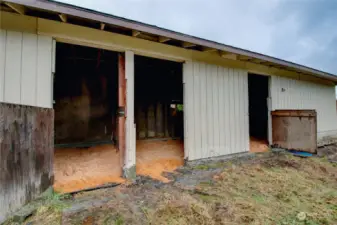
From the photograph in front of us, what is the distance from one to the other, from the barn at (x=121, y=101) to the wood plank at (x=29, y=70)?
1 cm

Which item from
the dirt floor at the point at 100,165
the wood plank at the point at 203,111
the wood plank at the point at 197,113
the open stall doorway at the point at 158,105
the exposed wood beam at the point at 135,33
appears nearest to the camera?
the dirt floor at the point at 100,165

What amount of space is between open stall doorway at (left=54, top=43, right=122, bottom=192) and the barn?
29 millimetres

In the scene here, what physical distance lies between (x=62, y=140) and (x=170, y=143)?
3289 mm

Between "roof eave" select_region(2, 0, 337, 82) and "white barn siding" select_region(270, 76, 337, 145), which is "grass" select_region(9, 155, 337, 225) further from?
"white barn siding" select_region(270, 76, 337, 145)

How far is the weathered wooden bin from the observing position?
5.30 m

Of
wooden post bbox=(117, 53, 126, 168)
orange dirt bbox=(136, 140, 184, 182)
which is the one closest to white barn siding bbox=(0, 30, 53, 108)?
wooden post bbox=(117, 53, 126, 168)

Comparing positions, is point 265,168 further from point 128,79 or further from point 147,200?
point 128,79

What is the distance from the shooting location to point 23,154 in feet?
7.31

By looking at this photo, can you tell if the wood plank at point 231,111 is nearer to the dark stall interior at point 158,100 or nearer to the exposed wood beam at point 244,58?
the exposed wood beam at point 244,58

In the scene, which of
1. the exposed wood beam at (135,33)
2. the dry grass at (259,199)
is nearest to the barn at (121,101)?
the exposed wood beam at (135,33)

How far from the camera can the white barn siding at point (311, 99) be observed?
6.38 meters

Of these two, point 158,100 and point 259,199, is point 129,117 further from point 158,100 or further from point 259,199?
point 158,100

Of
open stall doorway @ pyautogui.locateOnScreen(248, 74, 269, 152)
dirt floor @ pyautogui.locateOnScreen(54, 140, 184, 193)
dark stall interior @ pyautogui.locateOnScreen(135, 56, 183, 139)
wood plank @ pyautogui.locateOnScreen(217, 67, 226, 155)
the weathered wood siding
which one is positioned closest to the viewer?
the weathered wood siding

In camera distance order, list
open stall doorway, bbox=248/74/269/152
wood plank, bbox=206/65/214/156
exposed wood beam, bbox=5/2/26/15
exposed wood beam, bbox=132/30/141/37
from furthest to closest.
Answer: open stall doorway, bbox=248/74/269/152, wood plank, bbox=206/65/214/156, exposed wood beam, bbox=132/30/141/37, exposed wood beam, bbox=5/2/26/15
